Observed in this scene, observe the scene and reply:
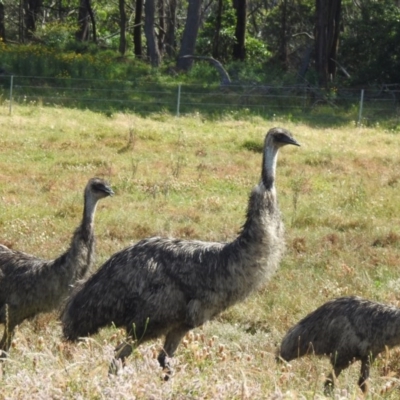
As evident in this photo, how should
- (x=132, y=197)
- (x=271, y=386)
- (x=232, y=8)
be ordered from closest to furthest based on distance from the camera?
(x=271, y=386), (x=132, y=197), (x=232, y=8)

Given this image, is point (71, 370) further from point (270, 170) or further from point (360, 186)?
point (360, 186)

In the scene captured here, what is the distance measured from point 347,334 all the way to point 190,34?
26831mm

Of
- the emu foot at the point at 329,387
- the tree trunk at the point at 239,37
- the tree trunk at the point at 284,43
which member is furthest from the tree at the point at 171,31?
the emu foot at the point at 329,387

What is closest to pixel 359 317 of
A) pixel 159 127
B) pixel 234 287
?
pixel 234 287

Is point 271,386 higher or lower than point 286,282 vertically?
higher

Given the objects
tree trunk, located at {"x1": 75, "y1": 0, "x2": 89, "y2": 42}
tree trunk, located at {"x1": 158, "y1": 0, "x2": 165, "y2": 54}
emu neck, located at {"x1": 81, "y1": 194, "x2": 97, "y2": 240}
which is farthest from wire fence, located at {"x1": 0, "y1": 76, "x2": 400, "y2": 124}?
emu neck, located at {"x1": 81, "y1": 194, "x2": 97, "y2": 240}

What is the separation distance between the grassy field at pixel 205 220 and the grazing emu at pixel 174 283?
0.18 metres

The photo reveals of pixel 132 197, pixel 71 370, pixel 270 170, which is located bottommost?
pixel 132 197

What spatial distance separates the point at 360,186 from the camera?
688 inches

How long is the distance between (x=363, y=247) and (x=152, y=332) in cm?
606

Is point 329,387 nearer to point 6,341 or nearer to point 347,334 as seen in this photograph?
point 347,334

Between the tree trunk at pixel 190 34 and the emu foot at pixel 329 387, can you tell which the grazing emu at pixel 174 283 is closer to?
the emu foot at pixel 329 387

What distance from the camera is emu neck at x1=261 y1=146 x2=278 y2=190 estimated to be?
8344mm

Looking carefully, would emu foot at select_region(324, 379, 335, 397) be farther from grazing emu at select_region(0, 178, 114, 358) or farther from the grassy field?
grazing emu at select_region(0, 178, 114, 358)
